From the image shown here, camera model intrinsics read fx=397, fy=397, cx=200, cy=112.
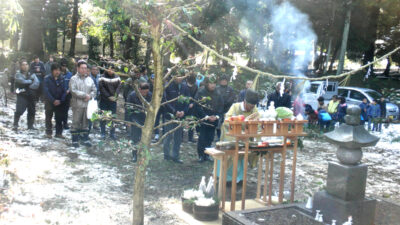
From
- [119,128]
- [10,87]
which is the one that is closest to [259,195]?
[119,128]

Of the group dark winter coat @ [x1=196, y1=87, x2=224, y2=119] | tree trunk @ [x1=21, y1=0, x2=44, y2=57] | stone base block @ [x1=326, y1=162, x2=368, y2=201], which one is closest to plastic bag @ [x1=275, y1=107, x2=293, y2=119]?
stone base block @ [x1=326, y1=162, x2=368, y2=201]

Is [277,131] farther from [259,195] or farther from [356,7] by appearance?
[356,7]

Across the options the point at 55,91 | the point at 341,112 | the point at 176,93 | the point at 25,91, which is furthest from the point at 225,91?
the point at 341,112

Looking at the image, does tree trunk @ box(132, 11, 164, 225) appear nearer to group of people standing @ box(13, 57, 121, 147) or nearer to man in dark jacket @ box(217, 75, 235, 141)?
group of people standing @ box(13, 57, 121, 147)

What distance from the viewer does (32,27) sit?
791 inches

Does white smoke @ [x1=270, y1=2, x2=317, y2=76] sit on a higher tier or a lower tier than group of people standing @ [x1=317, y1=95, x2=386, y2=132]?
higher

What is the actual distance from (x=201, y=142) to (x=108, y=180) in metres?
2.34

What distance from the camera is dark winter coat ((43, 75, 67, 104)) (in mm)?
8758

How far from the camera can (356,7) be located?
2761 cm

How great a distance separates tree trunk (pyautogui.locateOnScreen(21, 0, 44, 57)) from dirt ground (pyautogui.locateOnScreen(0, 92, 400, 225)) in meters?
10.3

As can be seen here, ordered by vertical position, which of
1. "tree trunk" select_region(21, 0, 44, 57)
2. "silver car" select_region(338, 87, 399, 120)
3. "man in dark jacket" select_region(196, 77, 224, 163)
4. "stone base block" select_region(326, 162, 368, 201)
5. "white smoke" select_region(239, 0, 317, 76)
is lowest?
"stone base block" select_region(326, 162, 368, 201)

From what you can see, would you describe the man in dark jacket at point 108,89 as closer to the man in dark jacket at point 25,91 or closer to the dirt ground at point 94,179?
the dirt ground at point 94,179

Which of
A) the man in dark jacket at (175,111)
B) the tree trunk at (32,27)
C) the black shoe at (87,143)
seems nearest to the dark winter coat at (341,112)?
the man in dark jacket at (175,111)

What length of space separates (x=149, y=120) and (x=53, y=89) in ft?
16.0
